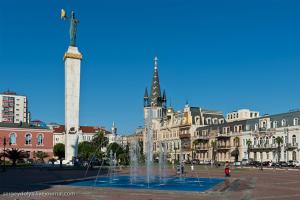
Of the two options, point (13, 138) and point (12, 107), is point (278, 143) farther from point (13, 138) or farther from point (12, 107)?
point (12, 107)

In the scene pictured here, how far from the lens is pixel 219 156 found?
110 meters

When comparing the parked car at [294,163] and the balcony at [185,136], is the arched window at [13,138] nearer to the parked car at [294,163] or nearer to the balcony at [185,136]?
the balcony at [185,136]

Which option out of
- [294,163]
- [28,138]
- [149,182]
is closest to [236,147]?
[294,163]

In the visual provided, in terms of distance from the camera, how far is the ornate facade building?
288ft

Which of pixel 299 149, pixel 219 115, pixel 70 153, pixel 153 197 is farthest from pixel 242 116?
pixel 153 197

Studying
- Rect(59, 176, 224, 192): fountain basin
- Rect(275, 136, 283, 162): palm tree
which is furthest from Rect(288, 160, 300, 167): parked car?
Rect(59, 176, 224, 192): fountain basin

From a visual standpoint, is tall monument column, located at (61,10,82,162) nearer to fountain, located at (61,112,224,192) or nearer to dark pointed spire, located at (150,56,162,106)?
fountain, located at (61,112,224,192)

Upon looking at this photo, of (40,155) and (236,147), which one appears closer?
(40,155)

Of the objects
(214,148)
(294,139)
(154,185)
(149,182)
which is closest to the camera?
(154,185)

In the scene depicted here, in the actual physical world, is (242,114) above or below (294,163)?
above

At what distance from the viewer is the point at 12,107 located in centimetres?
19475

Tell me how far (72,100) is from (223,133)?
178 ft

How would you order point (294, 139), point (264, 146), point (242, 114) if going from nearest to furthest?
point (294, 139), point (264, 146), point (242, 114)

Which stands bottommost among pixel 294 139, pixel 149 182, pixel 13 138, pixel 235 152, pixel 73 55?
pixel 149 182
